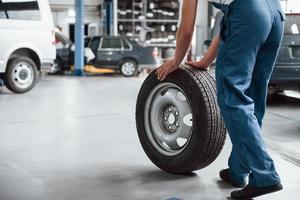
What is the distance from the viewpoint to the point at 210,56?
3328 millimetres

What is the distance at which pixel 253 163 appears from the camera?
112 inches

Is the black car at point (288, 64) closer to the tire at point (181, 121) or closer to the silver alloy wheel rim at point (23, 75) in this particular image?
the tire at point (181, 121)

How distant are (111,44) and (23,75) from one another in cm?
602

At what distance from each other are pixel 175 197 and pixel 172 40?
18182 mm

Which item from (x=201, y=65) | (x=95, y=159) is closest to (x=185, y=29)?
(x=201, y=65)

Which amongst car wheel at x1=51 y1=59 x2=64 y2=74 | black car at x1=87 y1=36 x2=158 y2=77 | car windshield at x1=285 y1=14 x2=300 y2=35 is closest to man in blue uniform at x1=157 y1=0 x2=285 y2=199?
car windshield at x1=285 y1=14 x2=300 y2=35

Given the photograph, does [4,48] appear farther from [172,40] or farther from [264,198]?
[172,40]

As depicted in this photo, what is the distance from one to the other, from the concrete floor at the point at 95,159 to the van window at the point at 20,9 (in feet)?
7.05

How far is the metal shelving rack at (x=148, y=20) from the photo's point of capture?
20531 millimetres

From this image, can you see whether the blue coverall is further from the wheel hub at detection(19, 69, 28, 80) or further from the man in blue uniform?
the wheel hub at detection(19, 69, 28, 80)

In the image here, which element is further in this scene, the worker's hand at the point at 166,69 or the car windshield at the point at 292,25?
the car windshield at the point at 292,25

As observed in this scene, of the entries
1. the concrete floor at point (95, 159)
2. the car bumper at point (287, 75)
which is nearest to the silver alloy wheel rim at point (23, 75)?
the concrete floor at point (95, 159)

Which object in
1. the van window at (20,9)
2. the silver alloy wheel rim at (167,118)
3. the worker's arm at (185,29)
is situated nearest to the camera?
the worker's arm at (185,29)

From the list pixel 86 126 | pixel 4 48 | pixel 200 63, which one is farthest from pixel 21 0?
pixel 200 63
